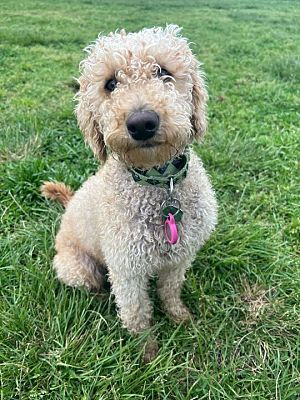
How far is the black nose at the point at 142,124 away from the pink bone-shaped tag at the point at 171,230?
0.62 metres

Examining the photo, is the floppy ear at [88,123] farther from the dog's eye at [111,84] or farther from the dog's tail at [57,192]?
the dog's tail at [57,192]

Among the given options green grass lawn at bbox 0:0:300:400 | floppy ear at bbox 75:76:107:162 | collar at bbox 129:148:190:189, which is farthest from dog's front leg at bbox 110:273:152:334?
A: floppy ear at bbox 75:76:107:162

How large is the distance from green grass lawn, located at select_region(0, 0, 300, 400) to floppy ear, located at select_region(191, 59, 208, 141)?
113cm

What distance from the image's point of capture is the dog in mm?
2184

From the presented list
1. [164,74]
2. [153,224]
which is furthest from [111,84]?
[153,224]

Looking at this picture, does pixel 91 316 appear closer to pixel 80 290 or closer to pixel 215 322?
pixel 80 290

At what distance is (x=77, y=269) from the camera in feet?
10.3

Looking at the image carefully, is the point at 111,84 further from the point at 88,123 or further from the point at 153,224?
the point at 153,224

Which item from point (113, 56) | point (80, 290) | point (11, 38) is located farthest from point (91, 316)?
point (11, 38)

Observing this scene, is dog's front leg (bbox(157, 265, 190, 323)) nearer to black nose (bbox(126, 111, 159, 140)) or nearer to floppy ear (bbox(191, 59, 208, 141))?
floppy ear (bbox(191, 59, 208, 141))

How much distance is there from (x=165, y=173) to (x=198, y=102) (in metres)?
0.44

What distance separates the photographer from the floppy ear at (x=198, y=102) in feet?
8.35

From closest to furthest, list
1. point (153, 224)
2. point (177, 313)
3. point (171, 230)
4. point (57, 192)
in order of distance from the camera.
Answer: point (171, 230) < point (153, 224) < point (177, 313) < point (57, 192)

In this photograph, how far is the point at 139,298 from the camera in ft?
9.32
